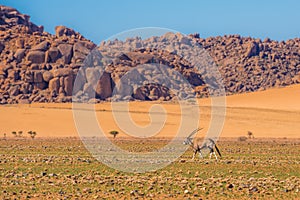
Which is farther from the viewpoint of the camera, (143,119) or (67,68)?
(67,68)

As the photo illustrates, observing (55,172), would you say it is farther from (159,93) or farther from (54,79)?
(159,93)

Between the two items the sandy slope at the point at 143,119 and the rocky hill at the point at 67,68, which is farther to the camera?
the rocky hill at the point at 67,68

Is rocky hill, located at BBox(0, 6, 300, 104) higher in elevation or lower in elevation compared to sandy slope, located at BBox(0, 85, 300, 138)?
higher

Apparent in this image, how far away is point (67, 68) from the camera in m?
107

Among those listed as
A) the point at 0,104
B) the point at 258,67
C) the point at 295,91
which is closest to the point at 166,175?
the point at 0,104

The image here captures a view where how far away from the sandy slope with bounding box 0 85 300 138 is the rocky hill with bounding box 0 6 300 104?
590 centimetres

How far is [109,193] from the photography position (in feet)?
61.3

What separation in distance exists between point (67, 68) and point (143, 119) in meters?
25.9

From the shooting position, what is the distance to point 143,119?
85.6 m

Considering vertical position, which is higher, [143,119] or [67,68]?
[67,68]

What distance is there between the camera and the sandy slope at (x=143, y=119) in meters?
75.6

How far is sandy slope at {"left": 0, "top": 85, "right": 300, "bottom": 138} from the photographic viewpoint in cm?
7556

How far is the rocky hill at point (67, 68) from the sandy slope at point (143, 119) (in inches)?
232

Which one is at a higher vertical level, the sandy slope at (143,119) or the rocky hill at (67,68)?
the rocky hill at (67,68)
